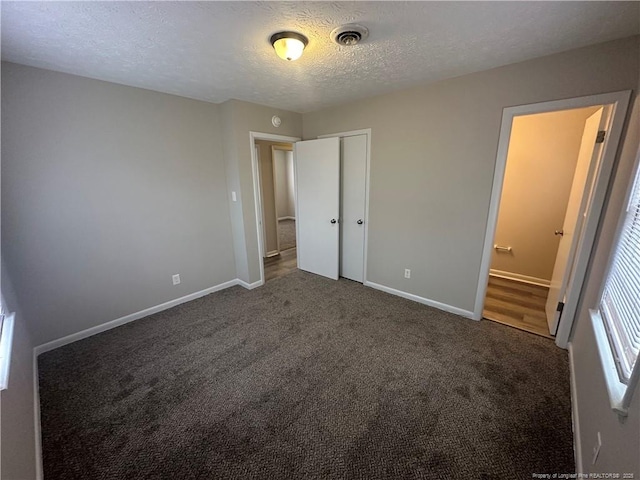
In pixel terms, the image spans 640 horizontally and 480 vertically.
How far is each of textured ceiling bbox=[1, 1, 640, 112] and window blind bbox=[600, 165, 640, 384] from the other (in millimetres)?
1037

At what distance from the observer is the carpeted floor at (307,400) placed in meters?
1.35

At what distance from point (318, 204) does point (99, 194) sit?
7.83ft

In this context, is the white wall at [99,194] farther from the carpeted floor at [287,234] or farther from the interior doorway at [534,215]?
the interior doorway at [534,215]

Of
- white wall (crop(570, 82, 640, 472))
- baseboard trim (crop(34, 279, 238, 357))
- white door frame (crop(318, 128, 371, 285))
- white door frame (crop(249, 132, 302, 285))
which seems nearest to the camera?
white wall (crop(570, 82, 640, 472))

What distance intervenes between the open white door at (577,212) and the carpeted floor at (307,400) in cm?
41

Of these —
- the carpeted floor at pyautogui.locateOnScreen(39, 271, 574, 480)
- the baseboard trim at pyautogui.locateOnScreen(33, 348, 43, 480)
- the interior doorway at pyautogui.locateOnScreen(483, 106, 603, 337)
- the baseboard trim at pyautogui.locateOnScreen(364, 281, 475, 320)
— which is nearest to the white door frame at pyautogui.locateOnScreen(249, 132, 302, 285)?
the carpeted floor at pyautogui.locateOnScreen(39, 271, 574, 480)

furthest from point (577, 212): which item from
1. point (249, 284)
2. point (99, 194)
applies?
point (99, 194)

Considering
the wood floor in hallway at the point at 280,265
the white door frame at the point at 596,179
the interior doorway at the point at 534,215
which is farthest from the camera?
the wood floor in hallway at the point at 280,265

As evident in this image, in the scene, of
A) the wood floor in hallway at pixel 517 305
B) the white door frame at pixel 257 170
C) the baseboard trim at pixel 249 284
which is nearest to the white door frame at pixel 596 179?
the wood floor in hallway at pixel 517 305

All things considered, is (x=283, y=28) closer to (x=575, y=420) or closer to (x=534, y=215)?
(x=575, y=420)

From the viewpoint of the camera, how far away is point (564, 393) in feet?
5.70

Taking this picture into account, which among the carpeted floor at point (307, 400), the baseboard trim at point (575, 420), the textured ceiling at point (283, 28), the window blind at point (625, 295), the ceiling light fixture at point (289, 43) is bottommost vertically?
the carpeted floor at point (307, 400)

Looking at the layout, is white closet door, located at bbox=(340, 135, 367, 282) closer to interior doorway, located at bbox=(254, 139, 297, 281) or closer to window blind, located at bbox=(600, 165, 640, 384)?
interior doorway, located at bbox=(254, 139, 297, 281)

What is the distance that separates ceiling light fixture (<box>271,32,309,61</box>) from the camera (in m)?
1.57
